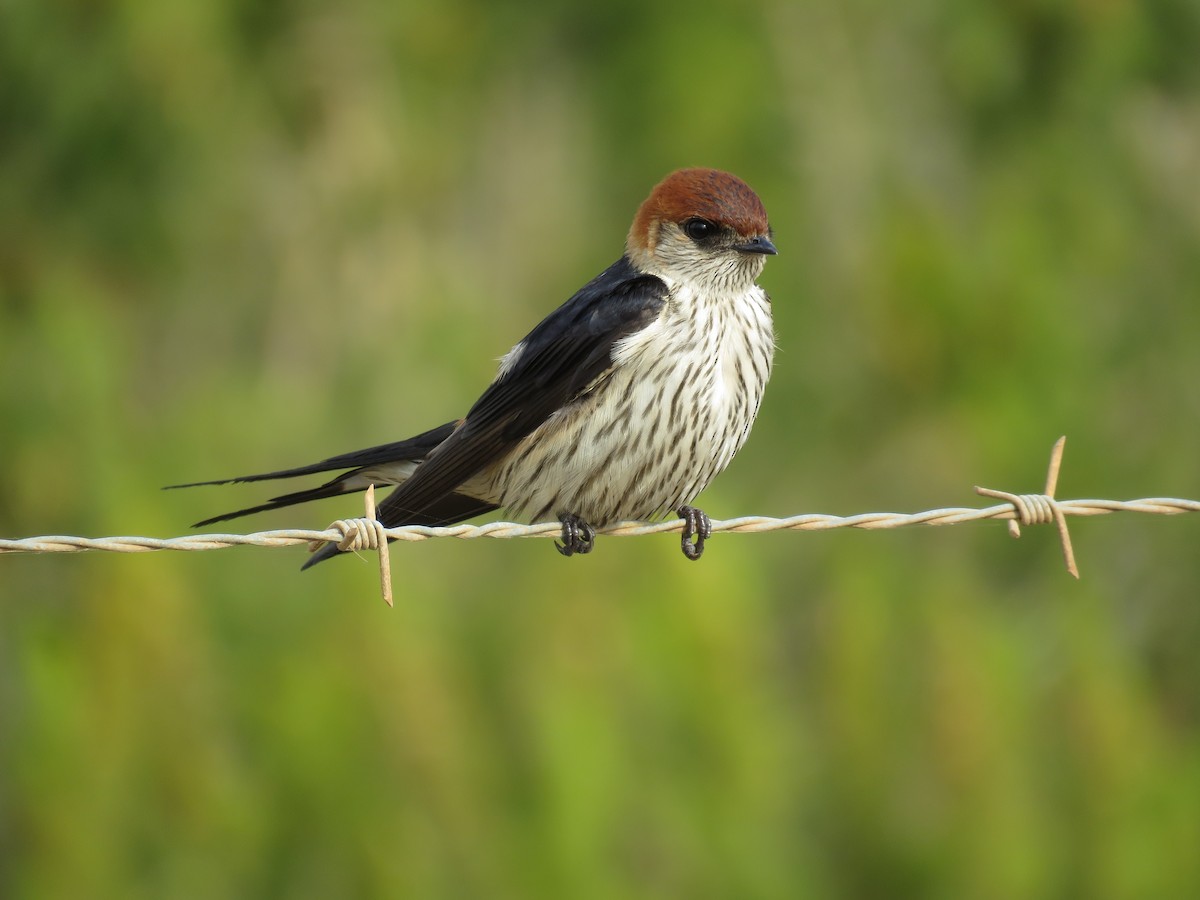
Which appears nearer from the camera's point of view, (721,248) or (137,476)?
(721,248)

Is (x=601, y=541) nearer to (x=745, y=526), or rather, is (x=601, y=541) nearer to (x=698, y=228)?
(x=698, y=228)

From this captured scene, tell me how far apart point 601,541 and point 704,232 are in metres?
3.01

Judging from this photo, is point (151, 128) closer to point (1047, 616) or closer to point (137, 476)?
point (137, 476)

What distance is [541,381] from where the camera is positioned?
14.0 ft

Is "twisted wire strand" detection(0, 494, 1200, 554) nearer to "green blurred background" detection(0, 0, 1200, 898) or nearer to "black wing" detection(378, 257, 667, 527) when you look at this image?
"black wing" detection(378, 257, 667, 527)

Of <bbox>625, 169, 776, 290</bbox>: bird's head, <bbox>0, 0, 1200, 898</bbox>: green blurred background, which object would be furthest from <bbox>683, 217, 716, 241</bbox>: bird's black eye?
<bbox>0, 0, 1200, 898</bbox>: green blurred background

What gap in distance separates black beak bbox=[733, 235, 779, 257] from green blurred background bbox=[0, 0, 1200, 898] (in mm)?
3267

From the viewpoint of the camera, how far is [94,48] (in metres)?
7.94

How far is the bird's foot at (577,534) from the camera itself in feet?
14.1

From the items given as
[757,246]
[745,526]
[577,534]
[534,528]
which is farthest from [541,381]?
[745,526]

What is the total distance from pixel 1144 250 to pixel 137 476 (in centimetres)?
562

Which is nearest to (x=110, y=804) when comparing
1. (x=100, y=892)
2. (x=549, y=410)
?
(x=100, y=892)

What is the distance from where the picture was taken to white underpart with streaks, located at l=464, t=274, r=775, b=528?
4125 millimetres

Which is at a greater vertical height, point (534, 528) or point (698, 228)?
point (698, 228)
